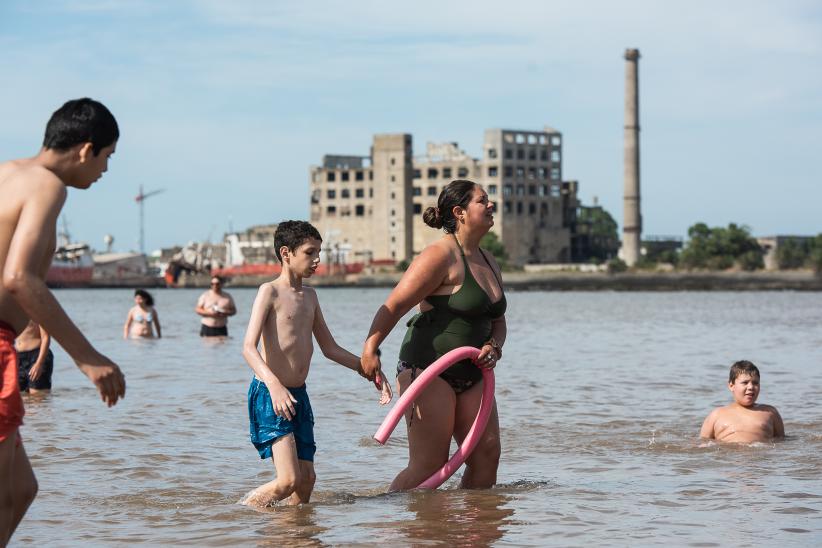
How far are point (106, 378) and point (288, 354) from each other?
250cm

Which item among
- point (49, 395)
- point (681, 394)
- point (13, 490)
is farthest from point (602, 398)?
point (13, 490)

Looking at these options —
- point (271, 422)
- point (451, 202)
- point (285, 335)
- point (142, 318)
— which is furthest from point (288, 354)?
point (142, 318)

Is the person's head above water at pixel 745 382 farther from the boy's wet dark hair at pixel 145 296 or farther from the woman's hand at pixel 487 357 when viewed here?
the boy's wet dark hair at pixel 145 296

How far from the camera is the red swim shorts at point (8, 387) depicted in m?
4.54

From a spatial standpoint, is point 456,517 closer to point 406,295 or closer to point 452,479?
point 406,295

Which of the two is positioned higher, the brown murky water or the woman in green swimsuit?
the woman in green swimsuit

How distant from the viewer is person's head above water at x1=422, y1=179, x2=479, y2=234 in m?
7.26

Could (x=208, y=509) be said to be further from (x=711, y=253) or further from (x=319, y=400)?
(x=711, y=253)

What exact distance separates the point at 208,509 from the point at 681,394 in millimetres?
8980

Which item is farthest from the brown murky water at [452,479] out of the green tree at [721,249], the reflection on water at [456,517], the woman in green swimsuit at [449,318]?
the green tree at [721,249]

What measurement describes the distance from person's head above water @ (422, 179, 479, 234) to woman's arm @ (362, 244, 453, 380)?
261mm

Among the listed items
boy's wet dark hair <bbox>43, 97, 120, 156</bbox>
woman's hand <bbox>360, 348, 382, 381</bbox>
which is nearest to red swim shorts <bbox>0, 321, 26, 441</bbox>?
boy's wet dark hair <bbox>43, 97, 120, 156</bbox>

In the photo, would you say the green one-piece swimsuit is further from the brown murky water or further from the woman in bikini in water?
the woman in bikini in water

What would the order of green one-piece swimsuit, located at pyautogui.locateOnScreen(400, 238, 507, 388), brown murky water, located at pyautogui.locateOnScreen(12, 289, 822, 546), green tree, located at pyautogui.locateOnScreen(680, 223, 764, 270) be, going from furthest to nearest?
green tree, located at pyautogui.locateOnScreen(680, 223, 764, 270), green one-piece swimsuit, located at pyautogui.locateOnScreen(400, 238, 507, 388), brown murky water, located at pyautogui.locateOnScreen(12, 289, 822, 546)
